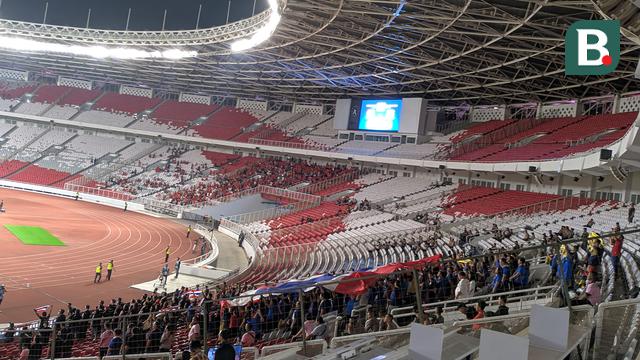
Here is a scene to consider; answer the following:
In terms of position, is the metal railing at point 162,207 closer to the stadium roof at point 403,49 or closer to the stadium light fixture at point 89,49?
the stadium roof at point 403,49

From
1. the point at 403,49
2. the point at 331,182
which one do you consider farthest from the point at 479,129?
the point at 403,49

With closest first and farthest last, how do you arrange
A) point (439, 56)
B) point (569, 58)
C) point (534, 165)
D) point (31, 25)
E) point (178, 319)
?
point (569, 58), point (178, 319), point (534, 165), point (439, 56), point (31, 25)

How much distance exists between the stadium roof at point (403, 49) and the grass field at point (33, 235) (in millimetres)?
15112

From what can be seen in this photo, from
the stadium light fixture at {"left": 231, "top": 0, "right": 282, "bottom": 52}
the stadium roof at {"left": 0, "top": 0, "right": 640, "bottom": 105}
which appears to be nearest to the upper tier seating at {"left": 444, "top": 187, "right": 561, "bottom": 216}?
the stadium roof at {"left": 0, "top": 0, "right": 640, "bottom": 105}

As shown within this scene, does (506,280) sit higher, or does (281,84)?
(281,84)

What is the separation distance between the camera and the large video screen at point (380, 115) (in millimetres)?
43781

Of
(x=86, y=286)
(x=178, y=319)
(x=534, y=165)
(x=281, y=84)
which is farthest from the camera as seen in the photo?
(x=281, y=84)

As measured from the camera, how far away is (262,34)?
1212 inches

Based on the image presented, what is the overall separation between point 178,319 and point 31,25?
1540 inches

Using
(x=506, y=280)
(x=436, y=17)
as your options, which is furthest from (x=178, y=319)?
(x=436, y=17)

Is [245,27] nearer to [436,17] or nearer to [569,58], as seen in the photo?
[436,17]

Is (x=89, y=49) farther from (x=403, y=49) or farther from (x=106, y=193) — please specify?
(x=403, y=49)

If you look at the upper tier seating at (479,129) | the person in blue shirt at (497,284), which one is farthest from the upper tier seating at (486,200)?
the person in blue shirt at (497,284)

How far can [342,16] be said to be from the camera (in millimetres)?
25922
